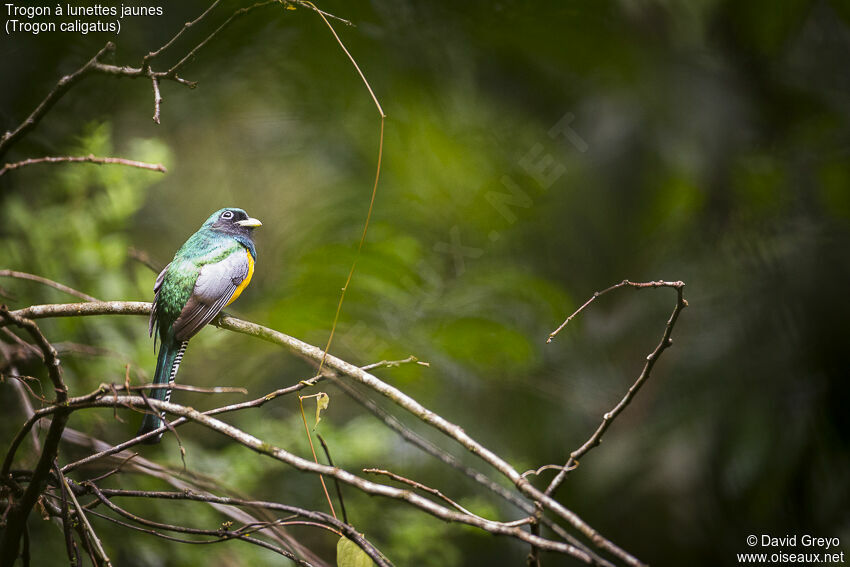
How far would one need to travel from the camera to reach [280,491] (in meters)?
3.02

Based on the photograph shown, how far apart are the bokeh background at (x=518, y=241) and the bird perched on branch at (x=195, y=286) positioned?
72cm

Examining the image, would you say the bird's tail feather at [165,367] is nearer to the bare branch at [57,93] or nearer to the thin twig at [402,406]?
the thin twig at [402,406]

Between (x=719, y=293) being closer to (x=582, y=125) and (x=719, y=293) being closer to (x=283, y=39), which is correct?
(x=582, y=125)

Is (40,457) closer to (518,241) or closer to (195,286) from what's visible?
(195,286)

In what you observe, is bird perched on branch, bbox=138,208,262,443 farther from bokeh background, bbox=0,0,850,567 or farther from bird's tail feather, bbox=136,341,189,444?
Result: bokeh background, bbox=0,0,850,567

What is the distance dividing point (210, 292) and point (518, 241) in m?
1.98

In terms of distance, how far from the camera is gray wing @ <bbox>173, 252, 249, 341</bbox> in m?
1.37

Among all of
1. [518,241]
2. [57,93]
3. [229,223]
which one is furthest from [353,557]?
[518,241]

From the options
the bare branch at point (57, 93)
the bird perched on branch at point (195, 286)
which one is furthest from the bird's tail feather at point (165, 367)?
the bare branch at point (57, 93)

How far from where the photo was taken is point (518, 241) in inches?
124

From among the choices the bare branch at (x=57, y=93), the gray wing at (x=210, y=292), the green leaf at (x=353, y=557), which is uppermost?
the bare branch at (x=57, y=93)

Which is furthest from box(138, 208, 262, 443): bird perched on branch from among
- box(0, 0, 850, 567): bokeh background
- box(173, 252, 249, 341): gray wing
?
box(0, 0, 850, 567): bokeh background

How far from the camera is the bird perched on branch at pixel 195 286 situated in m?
1.37

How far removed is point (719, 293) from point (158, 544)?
8.26ft
